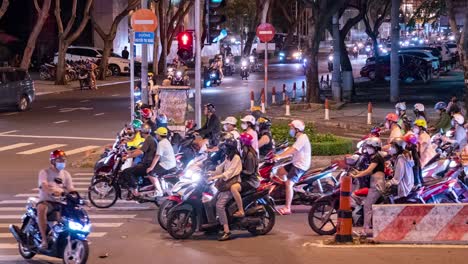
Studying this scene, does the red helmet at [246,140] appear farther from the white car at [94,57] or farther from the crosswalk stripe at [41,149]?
the white car at [94,57]

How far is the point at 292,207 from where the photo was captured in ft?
51.0

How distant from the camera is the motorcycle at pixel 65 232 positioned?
10727mm

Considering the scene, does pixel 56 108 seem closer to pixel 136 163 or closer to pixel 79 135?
pixel 79 135

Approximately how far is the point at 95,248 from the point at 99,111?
22.9m

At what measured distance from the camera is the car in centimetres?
3350

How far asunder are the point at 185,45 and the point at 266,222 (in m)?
7.44

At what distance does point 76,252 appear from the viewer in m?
10.7

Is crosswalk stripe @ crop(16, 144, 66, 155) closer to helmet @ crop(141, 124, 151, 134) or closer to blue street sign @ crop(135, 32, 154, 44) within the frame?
Result: blue street sign @ crop(135, 32, 154, 44)

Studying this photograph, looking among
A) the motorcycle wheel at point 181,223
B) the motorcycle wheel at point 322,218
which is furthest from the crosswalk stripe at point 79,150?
the motorcycle wheel at point 322,218

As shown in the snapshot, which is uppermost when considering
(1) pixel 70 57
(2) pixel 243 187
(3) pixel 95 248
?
(1) pixel 70 57

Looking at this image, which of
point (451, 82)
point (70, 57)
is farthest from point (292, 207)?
point (70, 57)

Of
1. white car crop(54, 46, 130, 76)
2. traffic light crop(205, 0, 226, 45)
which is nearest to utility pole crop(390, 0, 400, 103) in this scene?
traffic light crop(205, 0, 226, 45)

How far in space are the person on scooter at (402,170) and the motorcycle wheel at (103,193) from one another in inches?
211

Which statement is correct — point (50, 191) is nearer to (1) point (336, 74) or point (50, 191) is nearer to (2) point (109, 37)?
(1) point (336, 74)
